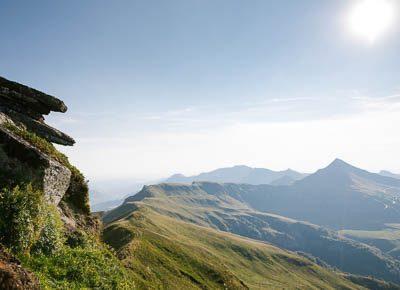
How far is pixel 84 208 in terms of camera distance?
103 feet

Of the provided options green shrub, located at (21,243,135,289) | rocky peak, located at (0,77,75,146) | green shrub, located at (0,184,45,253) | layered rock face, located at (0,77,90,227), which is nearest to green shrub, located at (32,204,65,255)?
green shrub, located at (21,243,135,289)

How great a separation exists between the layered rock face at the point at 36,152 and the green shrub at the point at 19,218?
2008 mm

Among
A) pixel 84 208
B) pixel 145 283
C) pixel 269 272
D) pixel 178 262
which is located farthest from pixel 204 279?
pixel 269 272

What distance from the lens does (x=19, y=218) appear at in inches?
717

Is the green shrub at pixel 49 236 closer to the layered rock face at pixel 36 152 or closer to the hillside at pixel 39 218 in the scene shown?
the hillside at pixel 39 218

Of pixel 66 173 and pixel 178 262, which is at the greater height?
pixel 66 173

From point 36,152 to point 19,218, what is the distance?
579 cm

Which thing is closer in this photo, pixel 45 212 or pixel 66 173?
pixel 45 212

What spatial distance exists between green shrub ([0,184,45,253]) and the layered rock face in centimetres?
201

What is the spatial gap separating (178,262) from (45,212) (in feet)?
157

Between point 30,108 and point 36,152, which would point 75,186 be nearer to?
point 36,152

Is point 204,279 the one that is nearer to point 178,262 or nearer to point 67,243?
point 178,262

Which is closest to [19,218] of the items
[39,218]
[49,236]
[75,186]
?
[39,218]

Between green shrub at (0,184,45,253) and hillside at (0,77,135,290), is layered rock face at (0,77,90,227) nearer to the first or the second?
hillside at (0,77,135,290)
